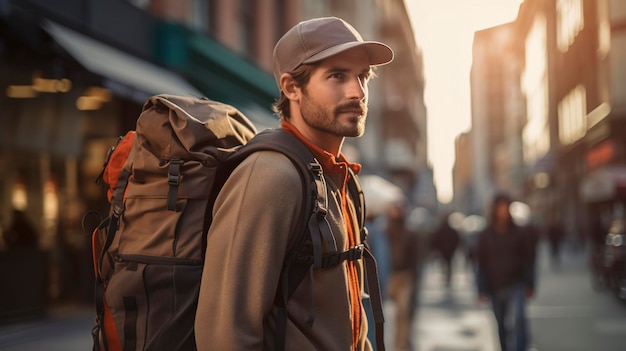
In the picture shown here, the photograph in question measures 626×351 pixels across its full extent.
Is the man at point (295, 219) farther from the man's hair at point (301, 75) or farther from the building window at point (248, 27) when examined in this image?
the building window at point (248, 27)

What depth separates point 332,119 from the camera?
8.15 feet

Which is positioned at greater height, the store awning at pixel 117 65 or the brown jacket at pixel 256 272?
the store awning at pixel 117 65

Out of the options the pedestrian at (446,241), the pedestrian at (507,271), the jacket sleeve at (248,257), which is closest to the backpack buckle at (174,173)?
the jacket sleeve at (248,257)

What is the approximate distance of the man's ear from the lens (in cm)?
254

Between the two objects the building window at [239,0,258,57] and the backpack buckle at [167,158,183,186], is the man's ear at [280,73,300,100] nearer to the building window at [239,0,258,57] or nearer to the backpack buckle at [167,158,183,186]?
the backpack buckle at [167,158,183,186]

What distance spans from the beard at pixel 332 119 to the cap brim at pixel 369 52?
0.14 metres

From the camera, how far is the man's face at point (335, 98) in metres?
2.48

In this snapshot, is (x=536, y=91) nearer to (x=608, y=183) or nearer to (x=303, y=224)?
(x=608, y=183)

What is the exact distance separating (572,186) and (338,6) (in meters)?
20.2

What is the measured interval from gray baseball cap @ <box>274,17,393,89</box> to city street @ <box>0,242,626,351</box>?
23.8 feet

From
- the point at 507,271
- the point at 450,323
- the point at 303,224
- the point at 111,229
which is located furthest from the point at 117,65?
the point at 303,224

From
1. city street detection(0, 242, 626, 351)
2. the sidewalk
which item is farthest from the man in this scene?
the sidewalk

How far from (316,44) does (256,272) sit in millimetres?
733

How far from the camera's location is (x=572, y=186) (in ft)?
161
